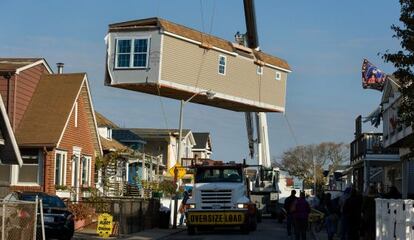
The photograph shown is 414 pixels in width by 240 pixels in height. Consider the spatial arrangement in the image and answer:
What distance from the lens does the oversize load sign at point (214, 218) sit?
27.7 metres

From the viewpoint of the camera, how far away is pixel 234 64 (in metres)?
43.0

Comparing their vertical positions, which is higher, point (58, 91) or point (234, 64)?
point (234, 64)

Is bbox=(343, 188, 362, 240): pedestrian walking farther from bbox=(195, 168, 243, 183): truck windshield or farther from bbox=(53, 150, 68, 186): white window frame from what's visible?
bbox=(53, 150, 68, 186): white window frame

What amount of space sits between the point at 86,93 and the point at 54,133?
4.96 m

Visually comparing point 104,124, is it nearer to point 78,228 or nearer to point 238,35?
point 238,35

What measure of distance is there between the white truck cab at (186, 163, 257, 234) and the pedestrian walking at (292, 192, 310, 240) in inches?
223

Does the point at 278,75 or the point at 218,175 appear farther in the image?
the point at 278,75

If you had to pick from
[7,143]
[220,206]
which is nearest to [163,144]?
[220,206]

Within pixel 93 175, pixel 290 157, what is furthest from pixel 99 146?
pixel 290 157

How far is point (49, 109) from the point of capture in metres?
32.2

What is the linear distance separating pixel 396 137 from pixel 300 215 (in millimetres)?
6024

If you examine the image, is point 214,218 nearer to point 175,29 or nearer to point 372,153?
point 175,29

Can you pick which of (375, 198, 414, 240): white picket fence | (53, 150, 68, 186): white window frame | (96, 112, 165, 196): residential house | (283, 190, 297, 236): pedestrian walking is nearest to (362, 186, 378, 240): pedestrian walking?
(375, 198, 414, 240): white picket fence

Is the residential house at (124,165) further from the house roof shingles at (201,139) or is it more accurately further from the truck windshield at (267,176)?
the house roof shingles at (201,139)
